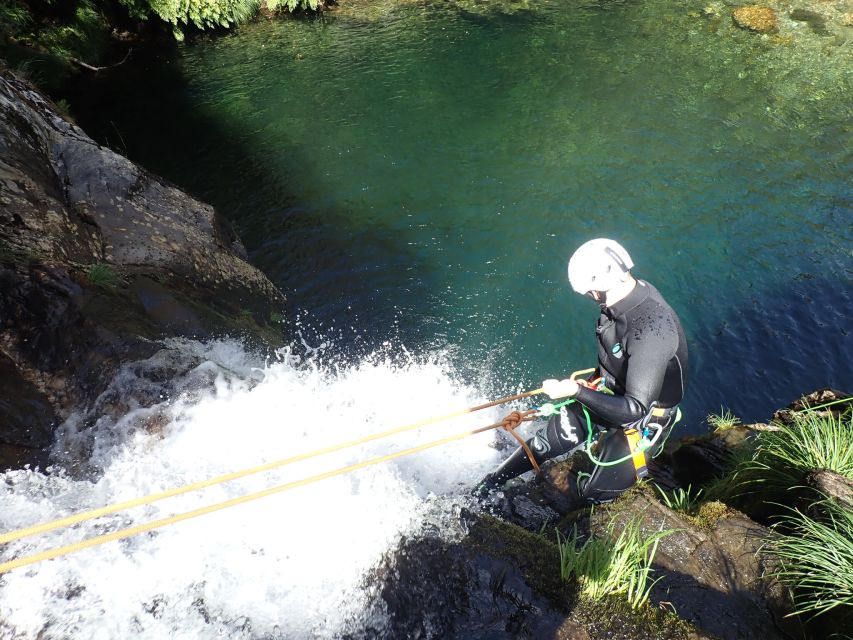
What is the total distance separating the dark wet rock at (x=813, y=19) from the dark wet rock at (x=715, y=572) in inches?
857

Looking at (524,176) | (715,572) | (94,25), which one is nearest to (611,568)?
(715,572)

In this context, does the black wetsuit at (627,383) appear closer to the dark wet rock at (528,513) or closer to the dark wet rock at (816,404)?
the dark wet rock at (528,513)

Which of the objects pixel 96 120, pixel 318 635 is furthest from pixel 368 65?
pixel 318 635

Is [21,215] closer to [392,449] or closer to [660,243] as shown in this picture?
[392,449]

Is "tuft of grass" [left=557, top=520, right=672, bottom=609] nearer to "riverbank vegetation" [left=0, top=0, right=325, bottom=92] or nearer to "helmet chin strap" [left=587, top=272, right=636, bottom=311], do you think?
"helmet chin strap" [left=587, top=272, right=636, bottom=311]

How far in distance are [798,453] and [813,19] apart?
22354mm

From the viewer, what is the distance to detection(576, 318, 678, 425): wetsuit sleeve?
399 cm

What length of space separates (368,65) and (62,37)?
367 inches

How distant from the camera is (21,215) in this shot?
5879 mm

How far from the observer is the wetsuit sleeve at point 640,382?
13.1ft

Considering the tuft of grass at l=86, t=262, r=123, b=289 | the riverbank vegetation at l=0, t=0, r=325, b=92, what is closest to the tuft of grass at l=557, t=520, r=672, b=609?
the tuft of grass at l=86, t=262, r=123, b=289

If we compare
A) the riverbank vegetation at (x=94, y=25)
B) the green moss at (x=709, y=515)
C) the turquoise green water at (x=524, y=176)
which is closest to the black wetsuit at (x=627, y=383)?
the green moss at (x=709, y=515)

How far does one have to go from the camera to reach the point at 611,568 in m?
3.60

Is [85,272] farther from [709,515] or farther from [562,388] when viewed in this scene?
[709,515]
